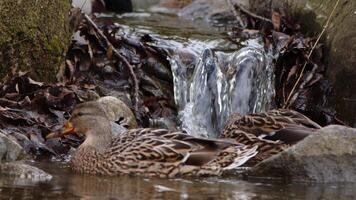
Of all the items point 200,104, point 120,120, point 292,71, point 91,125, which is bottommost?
point 200,104

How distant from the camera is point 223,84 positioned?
44.3 feet

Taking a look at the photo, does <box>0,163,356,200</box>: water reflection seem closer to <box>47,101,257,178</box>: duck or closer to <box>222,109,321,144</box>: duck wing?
<box>47,101,257,178</box>: duck

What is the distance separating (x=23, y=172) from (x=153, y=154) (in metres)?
1.36

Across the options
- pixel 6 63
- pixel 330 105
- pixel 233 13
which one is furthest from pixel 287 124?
pixel 233 13

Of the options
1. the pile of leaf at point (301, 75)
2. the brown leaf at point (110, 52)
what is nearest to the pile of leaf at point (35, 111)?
the brown leaf at point (110, 52)

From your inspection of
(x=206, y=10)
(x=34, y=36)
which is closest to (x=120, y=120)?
(x=34, y=36)

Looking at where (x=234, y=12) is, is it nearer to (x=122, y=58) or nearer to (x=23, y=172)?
(x=122, y=58)

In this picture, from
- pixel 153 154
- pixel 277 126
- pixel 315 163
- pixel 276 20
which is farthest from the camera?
pixel 276 20

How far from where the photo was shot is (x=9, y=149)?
978cm

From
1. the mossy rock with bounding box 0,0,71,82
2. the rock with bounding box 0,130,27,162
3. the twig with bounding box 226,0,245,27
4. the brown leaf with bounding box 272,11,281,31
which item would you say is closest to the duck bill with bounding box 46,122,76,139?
the rock with bounding box 0,130,27,162

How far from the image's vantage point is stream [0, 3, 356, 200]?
8625 mm

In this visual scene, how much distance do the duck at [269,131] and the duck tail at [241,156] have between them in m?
0.65

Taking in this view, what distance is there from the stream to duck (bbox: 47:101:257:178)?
19cm

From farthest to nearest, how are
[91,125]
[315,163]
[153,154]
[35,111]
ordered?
[35,111] → [91,125] → [153,154] → [315,163]
